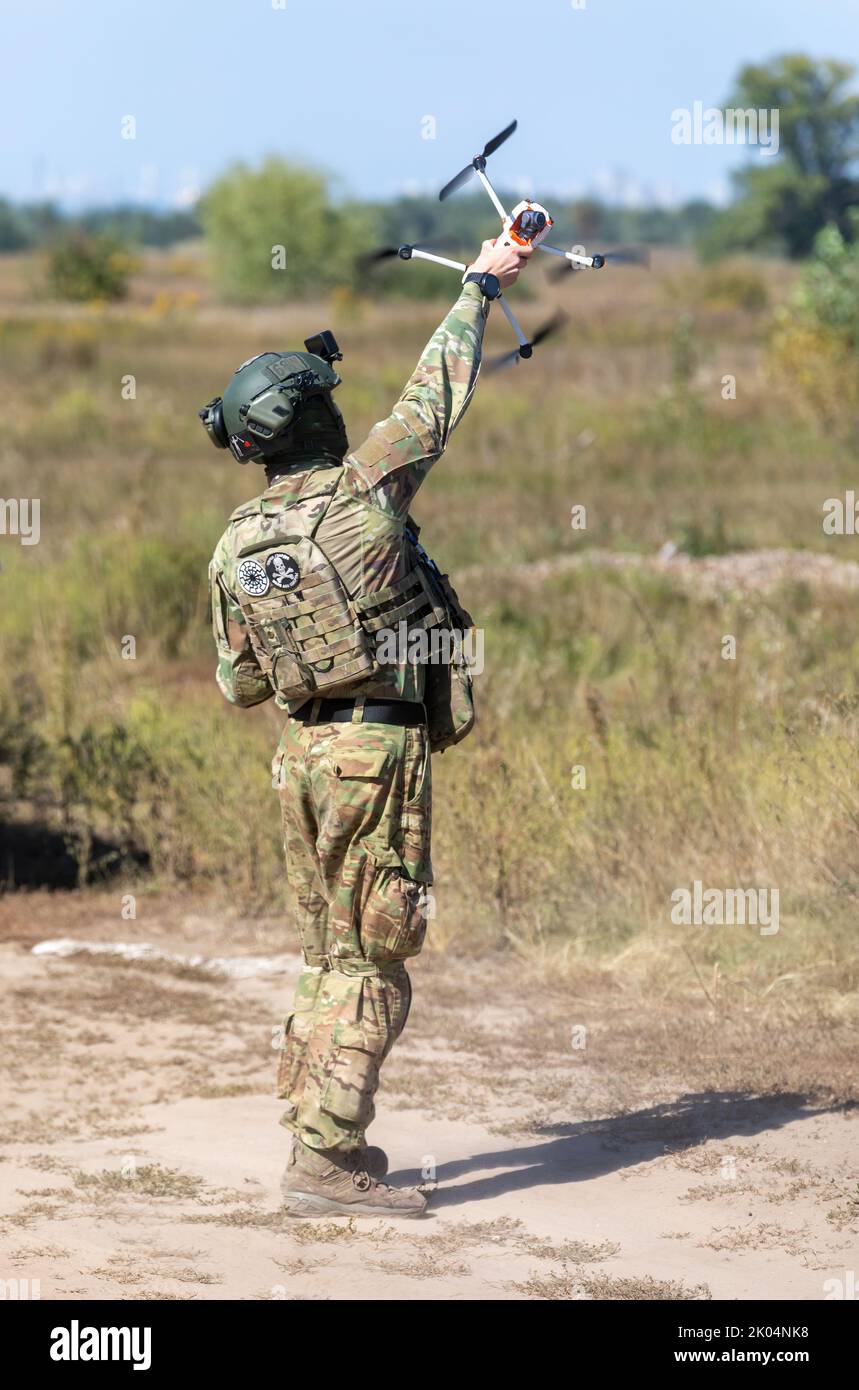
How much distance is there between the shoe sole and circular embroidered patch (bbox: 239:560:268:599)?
158 cm

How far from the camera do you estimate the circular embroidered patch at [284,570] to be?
4273 mm

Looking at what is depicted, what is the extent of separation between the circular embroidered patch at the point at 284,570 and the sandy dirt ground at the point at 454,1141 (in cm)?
164

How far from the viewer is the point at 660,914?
684cm

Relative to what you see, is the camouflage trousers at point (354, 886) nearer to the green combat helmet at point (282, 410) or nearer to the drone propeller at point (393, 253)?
the green combat helmet at point (282, 410)

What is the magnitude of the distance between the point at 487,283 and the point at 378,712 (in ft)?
3.59

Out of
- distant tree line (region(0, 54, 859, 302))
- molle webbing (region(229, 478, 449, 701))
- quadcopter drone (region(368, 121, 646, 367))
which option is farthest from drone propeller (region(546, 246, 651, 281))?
distant tree line (region(0, 54, 859, 302))

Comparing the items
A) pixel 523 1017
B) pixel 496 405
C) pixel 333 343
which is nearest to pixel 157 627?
pixel 523 1017

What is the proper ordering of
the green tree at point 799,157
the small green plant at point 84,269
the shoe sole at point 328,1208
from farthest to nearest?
the green tree at point 799,157
the small green plant at point 84,269
the shoe sole at point 328,1208

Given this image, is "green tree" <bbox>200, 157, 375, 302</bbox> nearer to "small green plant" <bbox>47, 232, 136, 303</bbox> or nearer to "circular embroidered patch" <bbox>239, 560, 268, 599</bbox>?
"small green plant" <bbox>47, 232, 136, 303</bbox>

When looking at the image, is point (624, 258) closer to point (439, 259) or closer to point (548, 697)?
point (439, 259)

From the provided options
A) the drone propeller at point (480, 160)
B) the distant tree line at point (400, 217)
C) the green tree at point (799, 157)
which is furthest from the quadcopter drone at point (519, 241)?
the green tree at point (799, 157)

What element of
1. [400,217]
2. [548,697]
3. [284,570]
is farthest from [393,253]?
[400,217]

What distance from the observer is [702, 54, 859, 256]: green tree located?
74.4 m

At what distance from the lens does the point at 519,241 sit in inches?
169
